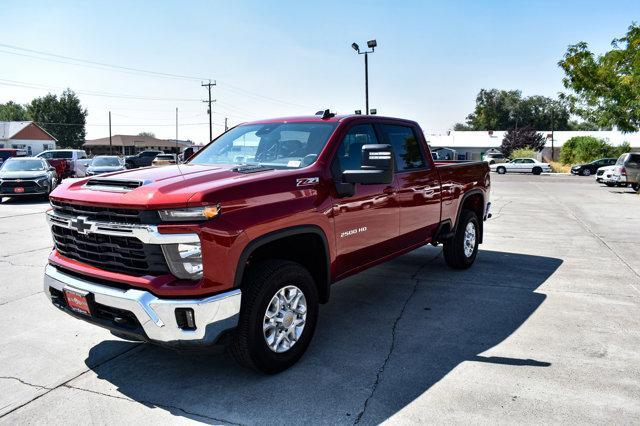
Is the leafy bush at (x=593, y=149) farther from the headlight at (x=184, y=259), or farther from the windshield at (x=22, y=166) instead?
the headlight at (x=184, y=259)

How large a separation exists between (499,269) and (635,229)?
5.81 m

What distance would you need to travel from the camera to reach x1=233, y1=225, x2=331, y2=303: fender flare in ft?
10.7

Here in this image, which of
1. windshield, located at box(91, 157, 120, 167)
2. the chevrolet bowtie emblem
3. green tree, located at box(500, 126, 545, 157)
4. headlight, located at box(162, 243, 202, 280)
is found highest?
green tree, located at box(500, 126, 545, 157)

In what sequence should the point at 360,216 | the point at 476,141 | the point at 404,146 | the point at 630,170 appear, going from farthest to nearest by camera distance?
1. the point at 476,141
2. the point at 630,170
3. the point at 404,146
4. the point at 360,216

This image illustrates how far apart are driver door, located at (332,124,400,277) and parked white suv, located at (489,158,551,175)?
140 ft

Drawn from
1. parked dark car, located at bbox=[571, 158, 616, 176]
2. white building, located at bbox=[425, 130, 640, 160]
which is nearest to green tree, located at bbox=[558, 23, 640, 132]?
parked dark car, located at bbox=[571, 158, 616, 176]

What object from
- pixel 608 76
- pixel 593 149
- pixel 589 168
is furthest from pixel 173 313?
pixel 593 149

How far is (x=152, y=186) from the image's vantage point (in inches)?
130

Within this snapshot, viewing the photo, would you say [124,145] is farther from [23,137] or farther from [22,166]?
[22,166]

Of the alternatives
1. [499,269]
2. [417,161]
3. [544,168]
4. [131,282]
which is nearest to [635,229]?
[499,269]

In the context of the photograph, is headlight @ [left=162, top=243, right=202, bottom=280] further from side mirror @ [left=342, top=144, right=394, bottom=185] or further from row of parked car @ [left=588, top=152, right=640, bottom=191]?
row of parked car @ [left=588, top=152, right=640, bottom=191]

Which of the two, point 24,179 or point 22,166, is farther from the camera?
point 22,166

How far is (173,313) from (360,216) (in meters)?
1.93

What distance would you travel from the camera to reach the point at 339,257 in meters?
4.20
